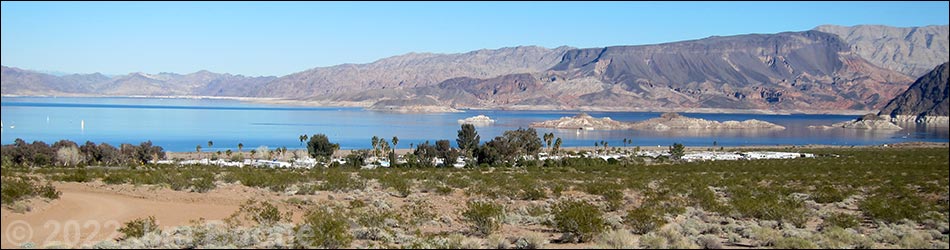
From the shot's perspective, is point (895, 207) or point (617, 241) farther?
point (895, 207)

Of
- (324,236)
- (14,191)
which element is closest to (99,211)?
(14,191)

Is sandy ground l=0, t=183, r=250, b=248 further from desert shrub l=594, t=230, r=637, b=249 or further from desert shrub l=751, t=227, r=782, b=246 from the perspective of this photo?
desert shrub l=751, t=227, r=782, b=246

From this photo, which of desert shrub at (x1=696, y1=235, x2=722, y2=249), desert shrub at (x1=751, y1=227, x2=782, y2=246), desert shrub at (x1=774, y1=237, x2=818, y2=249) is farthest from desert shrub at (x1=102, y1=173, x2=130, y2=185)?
desert shrub at (x1=774, y1=237, x2=818, y2=249)

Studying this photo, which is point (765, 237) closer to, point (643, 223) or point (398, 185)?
point (643, 223)

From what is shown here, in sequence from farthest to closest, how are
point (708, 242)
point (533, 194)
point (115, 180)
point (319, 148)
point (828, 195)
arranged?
1. point (319, 148)
2. point (828, 195)
3. point (533, 194)
4. point (115, 180)
5. point (708, 242)

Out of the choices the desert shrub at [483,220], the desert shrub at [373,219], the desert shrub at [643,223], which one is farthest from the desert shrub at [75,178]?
the desert shrub at [643,223]

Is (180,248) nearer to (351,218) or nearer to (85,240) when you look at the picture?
(85,240)

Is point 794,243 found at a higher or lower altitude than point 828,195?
higher
